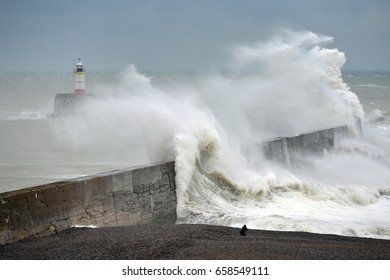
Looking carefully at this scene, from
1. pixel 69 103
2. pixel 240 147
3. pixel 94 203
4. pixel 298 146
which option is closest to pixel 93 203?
pixel 94 203

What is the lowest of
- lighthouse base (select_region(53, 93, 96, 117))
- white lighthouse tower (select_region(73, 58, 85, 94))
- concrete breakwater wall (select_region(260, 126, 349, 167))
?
concrete breakwater wall (select_region(260, 126, 349, 167))

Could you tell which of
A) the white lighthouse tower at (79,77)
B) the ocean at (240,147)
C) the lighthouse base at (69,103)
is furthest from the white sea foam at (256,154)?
the white lighthouse tower at (79,77)

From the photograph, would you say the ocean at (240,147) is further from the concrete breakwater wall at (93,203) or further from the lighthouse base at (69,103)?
the lighthouse base at (69,103)

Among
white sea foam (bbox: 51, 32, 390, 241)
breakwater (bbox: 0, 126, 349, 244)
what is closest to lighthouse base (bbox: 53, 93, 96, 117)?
white sea foam (bbox: 51, 32, 390, 241)

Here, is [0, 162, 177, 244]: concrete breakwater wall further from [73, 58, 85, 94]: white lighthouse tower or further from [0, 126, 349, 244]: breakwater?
[73, 58, 85, 94]: white lighthouse tower

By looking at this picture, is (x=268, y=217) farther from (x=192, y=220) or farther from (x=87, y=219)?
(x=87, y=219)

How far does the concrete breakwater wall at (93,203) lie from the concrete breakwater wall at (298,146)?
3243 millimetres

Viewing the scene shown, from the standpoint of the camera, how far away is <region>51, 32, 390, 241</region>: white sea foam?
776 cm

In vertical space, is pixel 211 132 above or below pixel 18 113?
below

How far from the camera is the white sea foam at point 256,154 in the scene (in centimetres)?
776

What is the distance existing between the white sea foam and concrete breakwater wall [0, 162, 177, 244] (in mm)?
378

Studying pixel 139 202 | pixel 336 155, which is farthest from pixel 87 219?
pixel 336 155

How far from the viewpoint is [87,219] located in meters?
6.05
